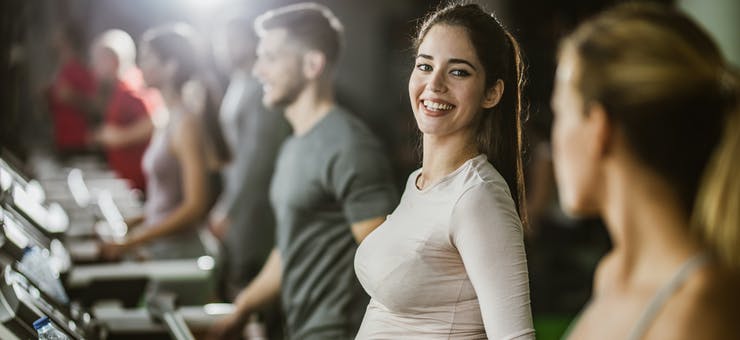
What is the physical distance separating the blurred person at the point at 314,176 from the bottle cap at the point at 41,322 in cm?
49

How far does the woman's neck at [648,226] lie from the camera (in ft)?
3.37

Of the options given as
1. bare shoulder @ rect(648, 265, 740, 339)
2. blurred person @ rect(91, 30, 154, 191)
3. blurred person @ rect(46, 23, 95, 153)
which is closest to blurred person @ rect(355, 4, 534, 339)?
bare shoulder @ rect(648, 265, 740, 339)

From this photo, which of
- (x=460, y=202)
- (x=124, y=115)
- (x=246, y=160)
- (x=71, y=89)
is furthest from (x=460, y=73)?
(x=71, y=89)

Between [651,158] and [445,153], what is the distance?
47cm

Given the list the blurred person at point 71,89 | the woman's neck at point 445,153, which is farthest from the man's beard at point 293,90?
the blurred person at point 71,89

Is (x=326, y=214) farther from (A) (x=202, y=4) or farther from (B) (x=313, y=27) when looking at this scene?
(A) (x=202, y=4)

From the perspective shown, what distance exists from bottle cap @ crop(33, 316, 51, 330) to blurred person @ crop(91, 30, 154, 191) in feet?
6.08

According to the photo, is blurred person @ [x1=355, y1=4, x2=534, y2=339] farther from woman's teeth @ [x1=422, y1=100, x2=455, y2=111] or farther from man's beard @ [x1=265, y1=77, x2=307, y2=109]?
man's beard @ [x1=265, y1=77, x2=307, y2=109]

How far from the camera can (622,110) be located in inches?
40.6

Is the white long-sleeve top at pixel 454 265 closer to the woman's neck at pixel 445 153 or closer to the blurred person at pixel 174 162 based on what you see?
the woman's neck at pixel 445 153

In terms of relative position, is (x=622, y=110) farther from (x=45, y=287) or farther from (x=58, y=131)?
(x=58, y=131)

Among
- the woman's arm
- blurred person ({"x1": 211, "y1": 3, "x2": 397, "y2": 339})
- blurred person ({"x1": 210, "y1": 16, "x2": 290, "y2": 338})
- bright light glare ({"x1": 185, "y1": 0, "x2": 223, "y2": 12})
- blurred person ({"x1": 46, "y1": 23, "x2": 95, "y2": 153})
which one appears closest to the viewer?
the woman's arm

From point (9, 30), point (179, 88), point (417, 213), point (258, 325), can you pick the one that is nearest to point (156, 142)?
point (179, 88)

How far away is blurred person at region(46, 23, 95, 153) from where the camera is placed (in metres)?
4.86
